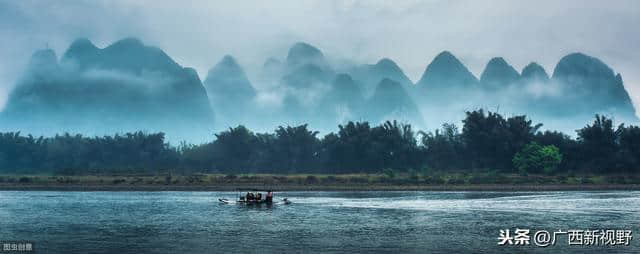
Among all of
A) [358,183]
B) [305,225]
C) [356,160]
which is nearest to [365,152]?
[356,160]

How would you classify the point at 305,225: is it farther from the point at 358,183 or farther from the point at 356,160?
the point at 356,160

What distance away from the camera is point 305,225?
108 feet

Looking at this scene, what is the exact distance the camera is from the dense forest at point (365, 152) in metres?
Result: 80.3

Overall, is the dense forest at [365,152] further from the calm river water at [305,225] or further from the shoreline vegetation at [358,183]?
the calm river water at [305,225]

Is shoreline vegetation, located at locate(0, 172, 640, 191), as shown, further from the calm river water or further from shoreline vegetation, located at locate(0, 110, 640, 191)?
the calm river water

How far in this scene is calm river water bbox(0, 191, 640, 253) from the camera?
2503 cm

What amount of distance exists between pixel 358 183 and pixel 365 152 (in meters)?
12.9

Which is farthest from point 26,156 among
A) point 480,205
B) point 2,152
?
point 480,205

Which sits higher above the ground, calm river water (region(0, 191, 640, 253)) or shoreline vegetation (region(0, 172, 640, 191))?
shoreline vegetation (region(0, 172, 640, 191))

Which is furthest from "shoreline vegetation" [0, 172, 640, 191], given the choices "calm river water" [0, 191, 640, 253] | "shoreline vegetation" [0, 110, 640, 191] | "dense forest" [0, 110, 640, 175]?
"calm river water" [0, 191, 640, 253]

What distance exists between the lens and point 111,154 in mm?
102938

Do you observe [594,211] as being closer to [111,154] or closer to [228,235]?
[228,235]

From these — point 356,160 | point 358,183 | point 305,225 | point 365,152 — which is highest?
point 365,152

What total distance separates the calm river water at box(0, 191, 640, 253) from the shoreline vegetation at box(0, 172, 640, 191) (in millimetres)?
22054
